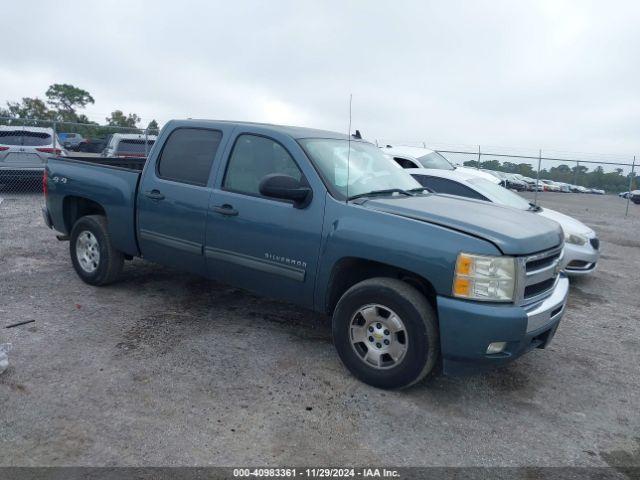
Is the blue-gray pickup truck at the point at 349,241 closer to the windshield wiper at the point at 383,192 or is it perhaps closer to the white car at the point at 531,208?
the windshield wiper at the point at 383,192

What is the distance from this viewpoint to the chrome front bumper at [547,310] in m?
3.52

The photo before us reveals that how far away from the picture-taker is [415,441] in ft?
10.5

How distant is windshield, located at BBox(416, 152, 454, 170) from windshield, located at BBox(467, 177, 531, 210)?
101 inches

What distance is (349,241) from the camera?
383 centimetres

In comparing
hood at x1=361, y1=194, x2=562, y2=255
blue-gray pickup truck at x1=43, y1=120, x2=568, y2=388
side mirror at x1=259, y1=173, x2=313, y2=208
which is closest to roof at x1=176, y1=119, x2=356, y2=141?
blue-gray pickup truck at x1=43, y1=120, x2=568, y2=388

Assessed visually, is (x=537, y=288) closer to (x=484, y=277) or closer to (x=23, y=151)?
(x=484, y=277)

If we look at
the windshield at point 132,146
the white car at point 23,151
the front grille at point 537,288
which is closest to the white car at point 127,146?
the windshield at point 132,146

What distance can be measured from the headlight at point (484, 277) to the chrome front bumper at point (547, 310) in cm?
27

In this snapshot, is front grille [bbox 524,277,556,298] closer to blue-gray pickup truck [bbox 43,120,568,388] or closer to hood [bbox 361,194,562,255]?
blue-gray pickup truck [bbox 43,120,568,388]

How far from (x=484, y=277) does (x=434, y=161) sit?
822 cm

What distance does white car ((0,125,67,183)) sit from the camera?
1192cm

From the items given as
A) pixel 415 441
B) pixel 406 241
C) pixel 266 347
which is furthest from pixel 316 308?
pixel 415 441

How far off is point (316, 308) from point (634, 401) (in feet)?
7.91

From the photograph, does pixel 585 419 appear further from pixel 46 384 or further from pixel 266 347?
pixel 46 384
